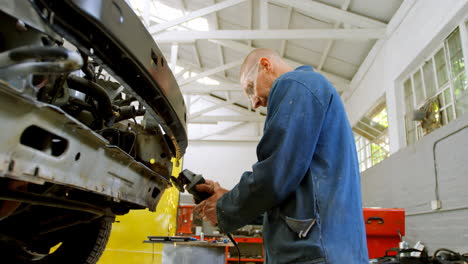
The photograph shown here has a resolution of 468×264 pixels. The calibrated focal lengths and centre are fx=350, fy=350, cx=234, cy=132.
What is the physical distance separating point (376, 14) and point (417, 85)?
5.07 ft

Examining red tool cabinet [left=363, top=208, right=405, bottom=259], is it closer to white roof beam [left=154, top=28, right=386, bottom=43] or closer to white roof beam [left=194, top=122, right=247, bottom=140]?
white roof beam [left=154, top=28, right=386, bottom=43]

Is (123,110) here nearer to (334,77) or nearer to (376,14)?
(376,14)

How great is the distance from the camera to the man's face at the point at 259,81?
1.57 metres

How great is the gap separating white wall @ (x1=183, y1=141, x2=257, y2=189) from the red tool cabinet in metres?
9.00

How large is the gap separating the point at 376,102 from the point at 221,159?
706cm

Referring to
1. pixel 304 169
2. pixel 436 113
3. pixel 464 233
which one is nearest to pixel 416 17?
pixel 436 113

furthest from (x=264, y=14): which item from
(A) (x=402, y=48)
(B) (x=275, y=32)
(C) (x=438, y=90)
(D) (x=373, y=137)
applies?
(D) (x=373, y=137)

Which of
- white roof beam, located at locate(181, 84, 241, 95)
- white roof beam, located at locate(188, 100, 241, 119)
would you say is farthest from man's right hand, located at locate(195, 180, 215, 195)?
white roof beam, located at locate(188, 100, 241, 119)

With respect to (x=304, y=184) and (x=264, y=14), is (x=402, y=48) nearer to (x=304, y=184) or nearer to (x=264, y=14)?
(x=264, y=14)

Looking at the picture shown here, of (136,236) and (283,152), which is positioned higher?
(283,152)

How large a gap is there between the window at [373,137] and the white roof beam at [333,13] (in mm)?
1660

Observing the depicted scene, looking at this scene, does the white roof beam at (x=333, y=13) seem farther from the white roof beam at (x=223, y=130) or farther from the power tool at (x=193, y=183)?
the white roof beam at (x=223, y=130)

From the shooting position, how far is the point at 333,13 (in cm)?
587

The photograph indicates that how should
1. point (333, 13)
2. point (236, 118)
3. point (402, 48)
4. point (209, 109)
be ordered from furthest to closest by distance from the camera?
1. point (236, 118)
2. point (209, 109)
3. point (333, 13)
4. point (402, 48)
